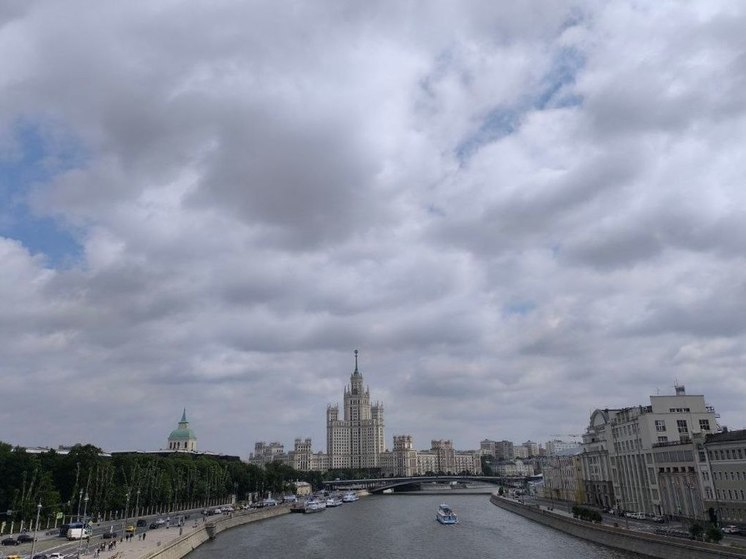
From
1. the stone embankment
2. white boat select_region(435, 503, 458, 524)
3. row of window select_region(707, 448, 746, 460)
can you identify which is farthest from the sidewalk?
row of window select_region(707, 448, 746, 460)

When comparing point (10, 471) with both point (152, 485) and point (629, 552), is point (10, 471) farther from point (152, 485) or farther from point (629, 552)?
point (629, 552)

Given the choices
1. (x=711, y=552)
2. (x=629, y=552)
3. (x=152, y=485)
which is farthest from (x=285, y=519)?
(x=711, y=552)

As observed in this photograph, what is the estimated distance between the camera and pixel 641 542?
203 ft

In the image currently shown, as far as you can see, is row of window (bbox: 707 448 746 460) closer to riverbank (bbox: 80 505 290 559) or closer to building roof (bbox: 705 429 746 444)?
building roof (bbox: 705 429 746 444)

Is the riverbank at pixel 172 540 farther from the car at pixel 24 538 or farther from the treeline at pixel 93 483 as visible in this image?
the treeline at pixel 93 483

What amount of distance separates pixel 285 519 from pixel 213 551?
170 ft

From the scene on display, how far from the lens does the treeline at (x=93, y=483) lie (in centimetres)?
8469

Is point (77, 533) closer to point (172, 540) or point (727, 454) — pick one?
point (172, 540)

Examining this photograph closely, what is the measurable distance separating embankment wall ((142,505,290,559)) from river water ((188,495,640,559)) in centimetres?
128

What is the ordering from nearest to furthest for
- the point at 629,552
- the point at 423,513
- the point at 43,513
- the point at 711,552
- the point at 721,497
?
the point at 711,552 → the point at 629,552 → the point at 721,497 → the point at 43,513 → the point at 423,513

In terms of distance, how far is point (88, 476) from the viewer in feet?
316

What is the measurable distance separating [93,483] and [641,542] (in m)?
82.3

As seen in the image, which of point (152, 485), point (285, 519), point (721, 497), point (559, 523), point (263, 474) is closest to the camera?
point (721, 497)

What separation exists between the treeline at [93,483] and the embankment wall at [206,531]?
1497cm
